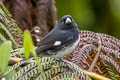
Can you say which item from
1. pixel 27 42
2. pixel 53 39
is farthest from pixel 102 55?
pixel 27 42

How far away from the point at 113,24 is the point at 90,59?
4959mm

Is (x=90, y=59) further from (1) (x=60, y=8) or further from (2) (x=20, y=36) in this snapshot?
(1) (x=60, y=8)

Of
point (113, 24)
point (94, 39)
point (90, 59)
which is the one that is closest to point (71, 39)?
point (94, 39)

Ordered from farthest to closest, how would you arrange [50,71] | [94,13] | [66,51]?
[94,13], [66,51], [50,71]

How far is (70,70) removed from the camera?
1305mm

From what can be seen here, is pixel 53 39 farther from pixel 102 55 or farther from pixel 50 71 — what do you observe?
pixel 50 71

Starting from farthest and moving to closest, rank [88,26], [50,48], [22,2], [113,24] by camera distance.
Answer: [113,24], [88,26], [22,2], [50,48]

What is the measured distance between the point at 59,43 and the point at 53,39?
51mm

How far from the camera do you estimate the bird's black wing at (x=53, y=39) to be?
2.02 m

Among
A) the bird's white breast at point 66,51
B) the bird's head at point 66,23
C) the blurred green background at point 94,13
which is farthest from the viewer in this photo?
the blurred green background at point 94,13

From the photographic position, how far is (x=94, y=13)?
21.8 feet

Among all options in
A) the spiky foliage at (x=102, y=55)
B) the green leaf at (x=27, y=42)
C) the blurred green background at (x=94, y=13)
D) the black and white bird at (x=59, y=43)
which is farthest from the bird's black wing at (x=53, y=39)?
the blurred green background at (x=94, y=13)

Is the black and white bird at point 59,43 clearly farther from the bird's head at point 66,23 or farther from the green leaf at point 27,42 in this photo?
the green leaf at point 27,42

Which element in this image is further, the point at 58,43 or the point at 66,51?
the point at 58,43
